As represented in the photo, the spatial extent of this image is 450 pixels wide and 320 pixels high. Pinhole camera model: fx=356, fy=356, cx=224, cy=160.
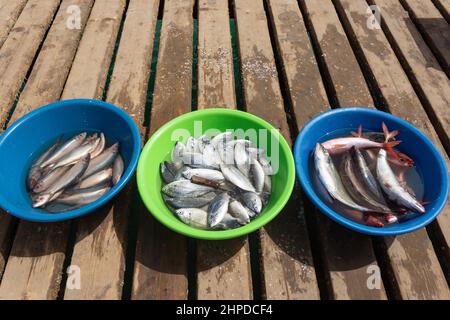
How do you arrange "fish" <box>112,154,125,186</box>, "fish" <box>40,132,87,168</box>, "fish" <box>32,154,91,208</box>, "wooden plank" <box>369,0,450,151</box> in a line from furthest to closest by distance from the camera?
1. "wooden plank" <box>369,0,450,151</box>
2. "fish" <box>40,132,87,168</box>
3. "fish" <box>112,154,125,186</box>
4. "fish" <box>32,154,91,208</box>

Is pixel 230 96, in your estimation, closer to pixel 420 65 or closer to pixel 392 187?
pixel 392 187

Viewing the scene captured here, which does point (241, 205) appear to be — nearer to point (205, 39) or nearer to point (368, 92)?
point (368, 92)

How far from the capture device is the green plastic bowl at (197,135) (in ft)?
5.18

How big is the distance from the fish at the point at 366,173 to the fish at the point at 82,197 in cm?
139

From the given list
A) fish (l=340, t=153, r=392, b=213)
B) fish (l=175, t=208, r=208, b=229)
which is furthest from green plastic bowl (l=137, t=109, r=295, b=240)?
fish (l=340, t=153, r=392, b=213)

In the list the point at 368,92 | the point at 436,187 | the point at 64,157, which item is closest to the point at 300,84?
the point at 368,92

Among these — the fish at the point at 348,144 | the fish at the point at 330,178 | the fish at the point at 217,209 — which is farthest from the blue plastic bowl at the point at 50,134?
the fish at the point at 348,144

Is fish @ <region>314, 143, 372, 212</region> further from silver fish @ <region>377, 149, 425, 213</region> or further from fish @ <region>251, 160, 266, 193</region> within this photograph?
fish @ <region>251, 160, 266, 193</region>

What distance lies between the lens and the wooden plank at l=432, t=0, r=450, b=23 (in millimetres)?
3298

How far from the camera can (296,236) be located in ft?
6.23

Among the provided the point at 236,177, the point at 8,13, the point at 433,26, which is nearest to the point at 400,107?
the point at 433,26

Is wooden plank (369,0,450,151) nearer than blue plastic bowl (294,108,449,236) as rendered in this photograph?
No

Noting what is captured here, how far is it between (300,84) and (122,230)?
1645 mm

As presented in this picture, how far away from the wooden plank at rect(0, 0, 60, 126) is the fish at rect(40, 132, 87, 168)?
2.05 feet
